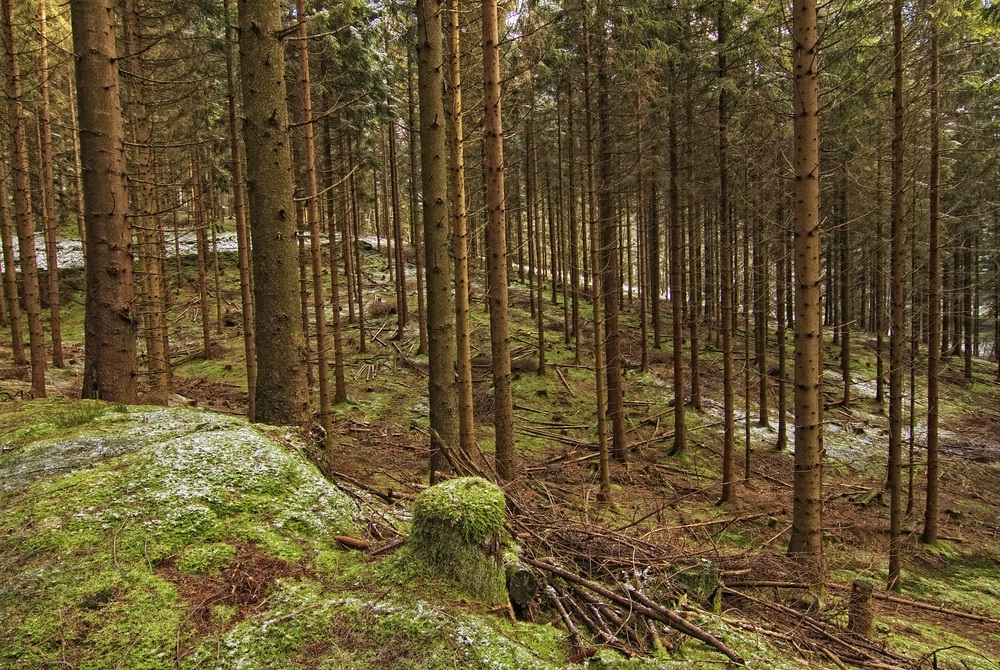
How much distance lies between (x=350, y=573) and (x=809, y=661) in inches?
110

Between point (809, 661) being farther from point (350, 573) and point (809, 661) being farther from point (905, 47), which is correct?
point (905, 47)

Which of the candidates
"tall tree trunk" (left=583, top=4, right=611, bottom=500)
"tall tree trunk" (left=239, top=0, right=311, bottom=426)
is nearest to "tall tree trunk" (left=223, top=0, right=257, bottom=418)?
"tall tree trunk" (left=239, top=0, right=311, bottom=426)

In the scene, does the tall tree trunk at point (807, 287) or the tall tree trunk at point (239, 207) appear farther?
the tall tree trunk at point (239, 207)

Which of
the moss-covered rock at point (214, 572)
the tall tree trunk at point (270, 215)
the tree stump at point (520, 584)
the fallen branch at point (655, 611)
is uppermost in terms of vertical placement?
the tall tree trunk at point (270, 215)

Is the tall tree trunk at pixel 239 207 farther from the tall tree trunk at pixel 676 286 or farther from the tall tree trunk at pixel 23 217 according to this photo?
the tall tree trunk at pixel 676 286

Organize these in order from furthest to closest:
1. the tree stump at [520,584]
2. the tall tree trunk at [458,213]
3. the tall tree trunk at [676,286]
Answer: the tall tree trunk at [676,286] < the tall tree trunk at [458,213] < the tree stump at [520,584]

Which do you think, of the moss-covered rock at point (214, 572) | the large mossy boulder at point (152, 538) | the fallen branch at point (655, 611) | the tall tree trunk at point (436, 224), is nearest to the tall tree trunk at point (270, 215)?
the large mossy boulder at point (152, 538)

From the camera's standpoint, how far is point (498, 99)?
743 cm

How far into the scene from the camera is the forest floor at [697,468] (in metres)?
4.99

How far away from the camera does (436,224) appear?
23.1 ft

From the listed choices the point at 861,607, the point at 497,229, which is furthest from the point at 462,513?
the point at 497,229

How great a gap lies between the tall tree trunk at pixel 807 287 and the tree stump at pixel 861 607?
1.11 meters

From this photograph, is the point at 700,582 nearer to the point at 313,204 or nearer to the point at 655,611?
the point at 655,611

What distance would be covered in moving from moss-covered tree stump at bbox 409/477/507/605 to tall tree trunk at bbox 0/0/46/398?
29.9ft
